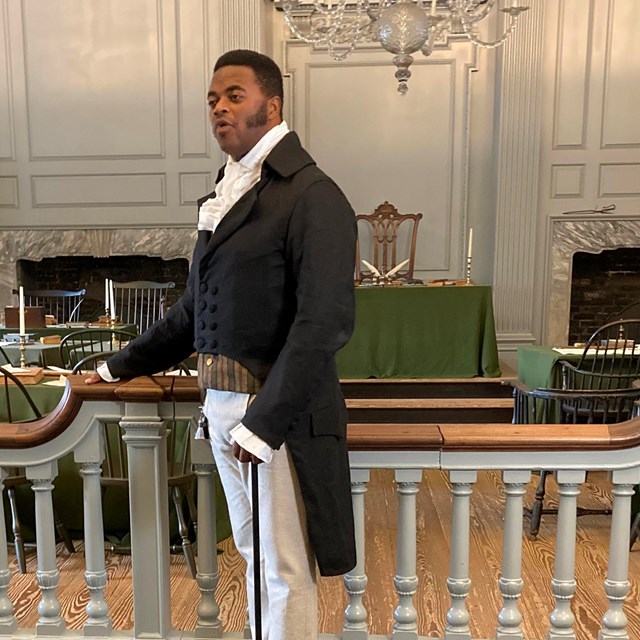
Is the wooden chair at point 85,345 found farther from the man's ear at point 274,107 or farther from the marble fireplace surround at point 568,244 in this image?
the marble fireplace surround at point 568,244

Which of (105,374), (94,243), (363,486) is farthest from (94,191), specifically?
(363,486)

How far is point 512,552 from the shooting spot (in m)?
1.41

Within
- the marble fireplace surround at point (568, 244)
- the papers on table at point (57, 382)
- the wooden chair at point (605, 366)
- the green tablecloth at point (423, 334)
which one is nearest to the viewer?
the papers on table at point (57, 382)

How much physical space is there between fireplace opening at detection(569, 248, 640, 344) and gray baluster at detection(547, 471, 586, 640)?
213 inches

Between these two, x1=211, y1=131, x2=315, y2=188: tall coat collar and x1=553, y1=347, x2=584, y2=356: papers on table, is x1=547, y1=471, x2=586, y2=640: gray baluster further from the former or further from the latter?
x1=553, y1=347, x2=584, y2=356: papers on table

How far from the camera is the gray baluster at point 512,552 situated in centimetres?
139

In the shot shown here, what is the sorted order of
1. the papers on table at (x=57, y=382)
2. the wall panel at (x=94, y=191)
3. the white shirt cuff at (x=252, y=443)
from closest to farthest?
the white shirt cuff at (x=252, y=443) → the papers on table at (x=57, y=382) → the wall panel at (x=94, y=191)

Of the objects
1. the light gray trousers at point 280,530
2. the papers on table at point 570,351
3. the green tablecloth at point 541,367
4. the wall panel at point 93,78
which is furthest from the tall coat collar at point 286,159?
the wall panel at point 93,78

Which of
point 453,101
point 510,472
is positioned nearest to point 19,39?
point 453,101

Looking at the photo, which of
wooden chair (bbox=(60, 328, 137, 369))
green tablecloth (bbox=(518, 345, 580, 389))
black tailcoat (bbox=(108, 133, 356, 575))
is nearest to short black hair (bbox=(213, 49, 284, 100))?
black tailcoat (bbox=(108, 133, 356, 575))

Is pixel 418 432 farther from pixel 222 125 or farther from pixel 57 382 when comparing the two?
pixel 57 382

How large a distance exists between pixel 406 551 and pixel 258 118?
1.00 metres

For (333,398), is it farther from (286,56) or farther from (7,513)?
(286,56)

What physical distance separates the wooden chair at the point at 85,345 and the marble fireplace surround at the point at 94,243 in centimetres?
213
